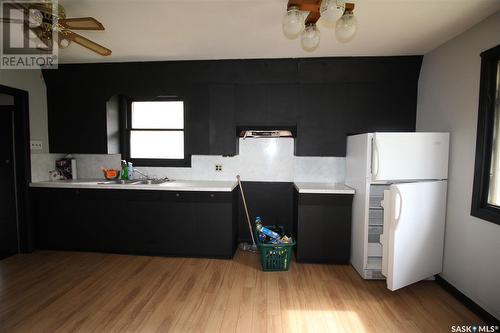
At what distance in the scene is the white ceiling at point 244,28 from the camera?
185cm

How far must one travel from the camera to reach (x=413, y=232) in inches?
86.7

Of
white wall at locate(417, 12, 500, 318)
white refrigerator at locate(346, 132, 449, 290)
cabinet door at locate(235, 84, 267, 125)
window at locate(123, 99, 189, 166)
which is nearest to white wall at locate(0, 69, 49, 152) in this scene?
window at locate(123, 99, 189, 166)

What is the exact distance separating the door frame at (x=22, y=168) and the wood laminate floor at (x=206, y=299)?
0.37m

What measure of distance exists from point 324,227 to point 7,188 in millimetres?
3962

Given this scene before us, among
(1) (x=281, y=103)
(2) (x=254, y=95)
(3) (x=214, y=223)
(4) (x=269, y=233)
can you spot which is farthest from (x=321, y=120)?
(3) (x=214, y=223)

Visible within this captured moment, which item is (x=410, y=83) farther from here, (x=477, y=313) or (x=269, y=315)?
(x=269, y=315)

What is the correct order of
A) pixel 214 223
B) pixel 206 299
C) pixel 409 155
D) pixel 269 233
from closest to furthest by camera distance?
pixel 206 299, pixel 409 155, pixel 269 233, pixel 214 223

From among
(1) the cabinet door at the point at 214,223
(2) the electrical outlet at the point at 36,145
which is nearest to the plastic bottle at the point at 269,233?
(1) the cabinet door at the point at 214,223

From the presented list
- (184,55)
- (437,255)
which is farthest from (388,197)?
(184,55)

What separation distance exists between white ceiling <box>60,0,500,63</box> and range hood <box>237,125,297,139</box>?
852mm

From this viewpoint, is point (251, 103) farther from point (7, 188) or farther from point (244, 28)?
point (7, 188)

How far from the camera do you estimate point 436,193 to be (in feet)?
7.56

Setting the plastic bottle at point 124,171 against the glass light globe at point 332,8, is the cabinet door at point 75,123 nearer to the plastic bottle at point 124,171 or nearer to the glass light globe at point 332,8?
the plastic bottle at point 124,171

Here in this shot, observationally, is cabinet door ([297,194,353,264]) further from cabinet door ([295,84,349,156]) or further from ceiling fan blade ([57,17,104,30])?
ceiling fan blade ([57,17,104,30])
